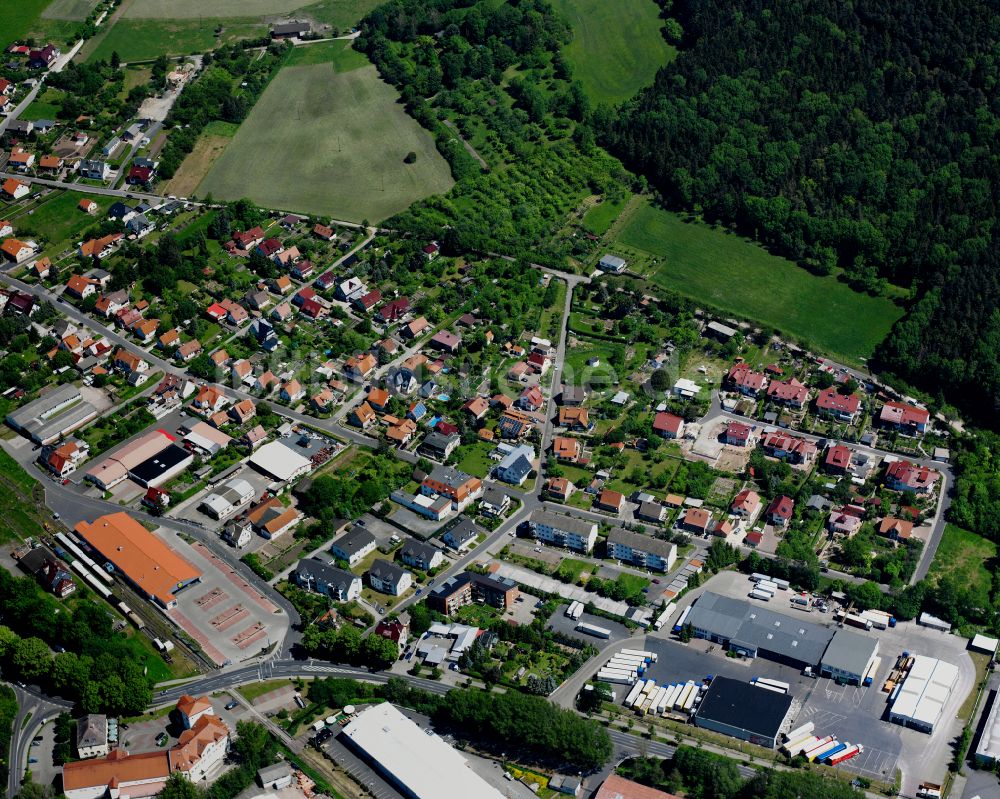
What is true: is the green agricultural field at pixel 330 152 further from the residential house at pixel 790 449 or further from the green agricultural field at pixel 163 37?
the residential house at pixel 790 449

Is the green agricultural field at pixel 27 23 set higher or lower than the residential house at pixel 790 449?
higher

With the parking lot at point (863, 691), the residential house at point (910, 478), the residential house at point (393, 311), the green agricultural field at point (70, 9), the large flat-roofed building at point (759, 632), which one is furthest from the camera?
the green agricultural field at point (70, 9)

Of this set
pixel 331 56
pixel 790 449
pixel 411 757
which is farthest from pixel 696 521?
pixel 331 56

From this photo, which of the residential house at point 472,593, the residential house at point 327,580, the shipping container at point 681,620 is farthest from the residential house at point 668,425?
the residential house at point 327,580

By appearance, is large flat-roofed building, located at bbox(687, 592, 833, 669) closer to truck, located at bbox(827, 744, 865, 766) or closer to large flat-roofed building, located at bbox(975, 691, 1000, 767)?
truck, located at bbox(827, 744, 865, 766)

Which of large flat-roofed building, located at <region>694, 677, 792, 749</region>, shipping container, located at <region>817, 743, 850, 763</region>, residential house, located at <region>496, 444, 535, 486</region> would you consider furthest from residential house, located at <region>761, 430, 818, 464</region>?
shipping container, located at <region>817, 743, 850, 763</region>

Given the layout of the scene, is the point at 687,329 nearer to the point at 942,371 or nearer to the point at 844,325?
the point at 844,325
